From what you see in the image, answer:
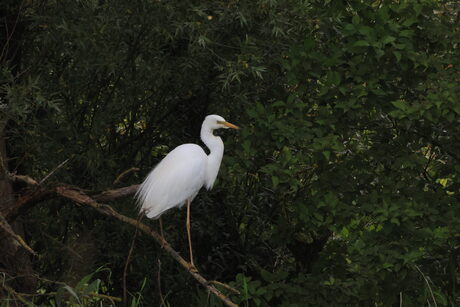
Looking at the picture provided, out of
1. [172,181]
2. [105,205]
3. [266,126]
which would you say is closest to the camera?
[105,205]

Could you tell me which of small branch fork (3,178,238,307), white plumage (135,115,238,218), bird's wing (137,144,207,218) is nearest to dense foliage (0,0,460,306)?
white plumage (135,115,238,218)

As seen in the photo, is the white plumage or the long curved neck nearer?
the white plumage

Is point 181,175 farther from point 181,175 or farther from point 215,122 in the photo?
point 215,122

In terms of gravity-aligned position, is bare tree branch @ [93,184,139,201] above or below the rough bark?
above

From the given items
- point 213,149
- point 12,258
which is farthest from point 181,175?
point 12,258

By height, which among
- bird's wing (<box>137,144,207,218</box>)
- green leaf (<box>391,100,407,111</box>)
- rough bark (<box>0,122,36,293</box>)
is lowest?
rough bark (<box>0,122,36,293</box>)

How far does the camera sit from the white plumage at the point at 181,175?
165 inches

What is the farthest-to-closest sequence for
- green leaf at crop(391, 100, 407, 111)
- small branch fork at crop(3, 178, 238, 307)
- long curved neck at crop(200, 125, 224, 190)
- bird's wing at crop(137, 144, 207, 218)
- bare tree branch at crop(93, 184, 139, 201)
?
long curved neck at crop(200, 125, 224, 190) → bird's wing at crop(137, 144, 207, 218) → green leaf at crop(391, 100, 407, 111) → bare tree branch at crop(93, 184, 139, 201) → small branch fork at crop(3, 178, 238, 307)

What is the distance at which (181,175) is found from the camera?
4.21 m

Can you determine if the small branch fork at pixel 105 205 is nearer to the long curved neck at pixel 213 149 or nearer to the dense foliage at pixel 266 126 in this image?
the dense foliage at pixel 266 126

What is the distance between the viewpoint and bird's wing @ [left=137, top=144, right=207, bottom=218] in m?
4.17

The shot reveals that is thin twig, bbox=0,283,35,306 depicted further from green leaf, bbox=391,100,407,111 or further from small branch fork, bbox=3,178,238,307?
green leaf, bbox=391,100,407,111

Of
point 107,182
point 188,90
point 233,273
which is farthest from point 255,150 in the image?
point 233,273

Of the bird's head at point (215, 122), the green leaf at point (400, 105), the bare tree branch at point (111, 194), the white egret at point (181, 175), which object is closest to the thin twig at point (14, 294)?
the bare tree branch at point (111, 194)
